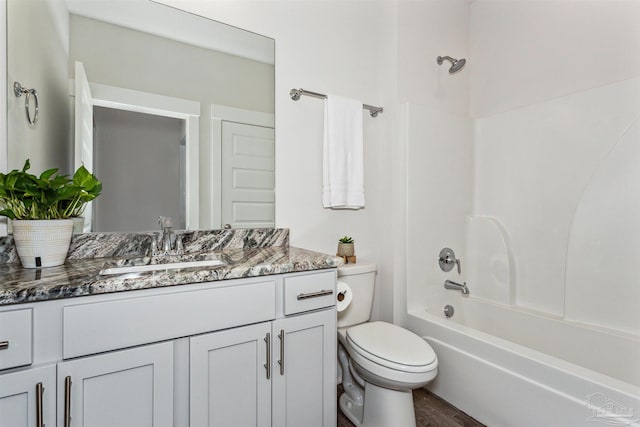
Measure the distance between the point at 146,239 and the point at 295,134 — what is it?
0.94 metres

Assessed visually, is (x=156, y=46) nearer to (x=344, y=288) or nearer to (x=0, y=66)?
(x=0, y=66)

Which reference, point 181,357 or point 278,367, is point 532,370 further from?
point 181,357

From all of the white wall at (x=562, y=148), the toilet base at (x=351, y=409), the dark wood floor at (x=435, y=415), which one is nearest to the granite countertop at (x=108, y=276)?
the toilet base at (x=351, y=409)

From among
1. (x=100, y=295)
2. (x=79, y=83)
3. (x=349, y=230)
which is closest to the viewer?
(x=100, y=295)

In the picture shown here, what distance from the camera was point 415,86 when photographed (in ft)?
6.78

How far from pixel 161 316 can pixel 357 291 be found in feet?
3.57

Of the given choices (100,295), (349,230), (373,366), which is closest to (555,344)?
(373,366)

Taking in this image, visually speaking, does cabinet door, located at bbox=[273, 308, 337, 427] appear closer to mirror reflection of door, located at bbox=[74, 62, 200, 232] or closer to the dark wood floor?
the dark wood floor

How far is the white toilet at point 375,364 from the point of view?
1.29 m

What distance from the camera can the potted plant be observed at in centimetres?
100

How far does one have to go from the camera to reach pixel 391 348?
4.53 feet

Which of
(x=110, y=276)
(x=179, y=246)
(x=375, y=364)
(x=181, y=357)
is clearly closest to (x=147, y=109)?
(x=179, y=246)

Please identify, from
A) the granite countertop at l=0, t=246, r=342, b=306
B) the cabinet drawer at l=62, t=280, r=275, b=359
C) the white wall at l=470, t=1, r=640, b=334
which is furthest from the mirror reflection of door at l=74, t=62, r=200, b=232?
the white wall at l=470, t=1, r=640, b=334

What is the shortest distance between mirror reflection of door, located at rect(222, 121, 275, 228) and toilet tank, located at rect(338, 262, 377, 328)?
19.7 inches
